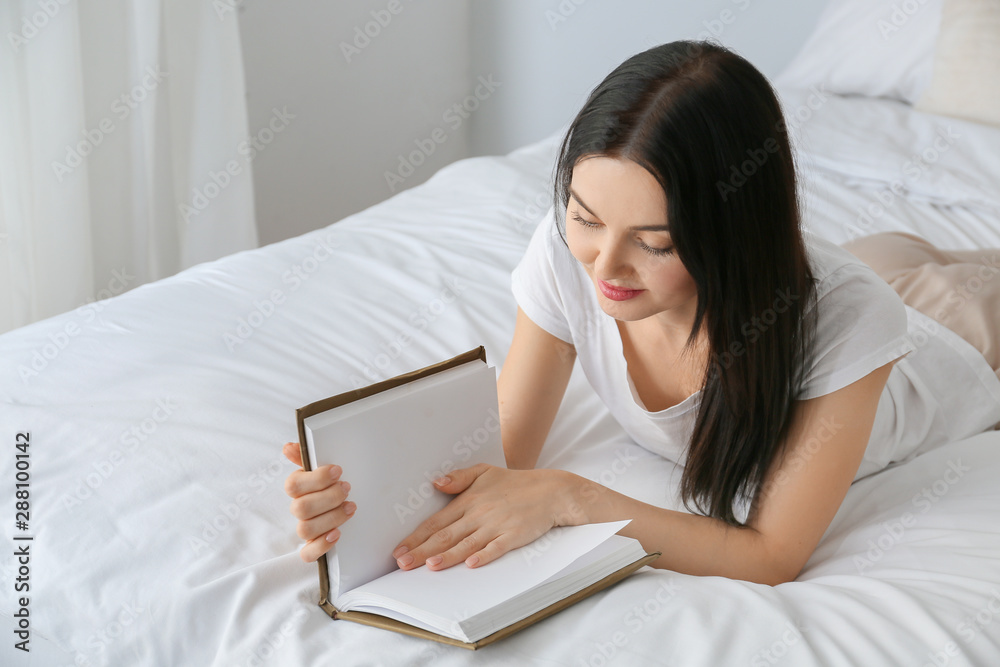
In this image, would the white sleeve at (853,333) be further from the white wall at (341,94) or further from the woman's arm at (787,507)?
the white wall at (341,94)

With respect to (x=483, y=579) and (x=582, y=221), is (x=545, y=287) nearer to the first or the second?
(x=582, y=221)

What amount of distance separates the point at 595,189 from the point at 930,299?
678 millimetres

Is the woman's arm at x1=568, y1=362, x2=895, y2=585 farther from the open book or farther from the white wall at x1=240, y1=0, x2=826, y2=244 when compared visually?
the white wall at x1=240, y1=0, x2=826, y2=244

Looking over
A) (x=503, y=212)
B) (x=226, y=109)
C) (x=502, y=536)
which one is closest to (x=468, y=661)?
(x=502, y=536)

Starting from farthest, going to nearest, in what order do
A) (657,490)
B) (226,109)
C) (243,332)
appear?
(226,109), (243,332), (657,490)

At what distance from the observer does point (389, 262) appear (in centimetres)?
145

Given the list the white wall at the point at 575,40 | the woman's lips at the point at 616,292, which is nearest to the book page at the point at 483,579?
the woman's lips at the point at 616,292

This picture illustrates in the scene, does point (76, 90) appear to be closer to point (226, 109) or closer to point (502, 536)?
point (226, 109)

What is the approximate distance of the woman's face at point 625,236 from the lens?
731mm

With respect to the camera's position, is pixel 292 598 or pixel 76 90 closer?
pixel 292 598

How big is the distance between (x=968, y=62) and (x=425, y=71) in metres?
1.63

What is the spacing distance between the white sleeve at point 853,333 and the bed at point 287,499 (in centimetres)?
19

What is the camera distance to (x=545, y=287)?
3.31ft

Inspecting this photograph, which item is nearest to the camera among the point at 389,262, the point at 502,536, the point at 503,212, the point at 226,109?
the point at 502,536
